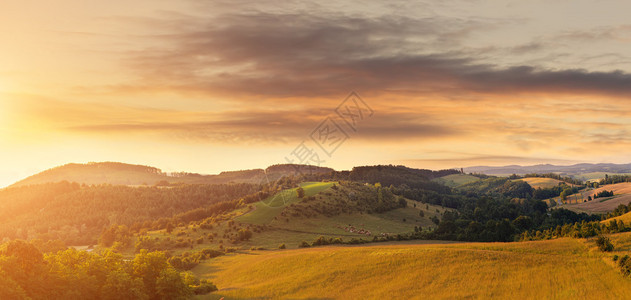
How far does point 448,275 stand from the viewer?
71.4 meters

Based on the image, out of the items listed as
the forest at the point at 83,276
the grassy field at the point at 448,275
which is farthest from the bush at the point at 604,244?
the forest at the point at 83,276

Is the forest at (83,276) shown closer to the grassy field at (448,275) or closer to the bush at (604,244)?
the grassy field at (448,275)

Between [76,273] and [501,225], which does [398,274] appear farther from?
[501,225]

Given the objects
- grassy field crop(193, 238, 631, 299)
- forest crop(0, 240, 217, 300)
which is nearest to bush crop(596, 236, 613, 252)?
grassy field crop(193, 238, 631, 299)

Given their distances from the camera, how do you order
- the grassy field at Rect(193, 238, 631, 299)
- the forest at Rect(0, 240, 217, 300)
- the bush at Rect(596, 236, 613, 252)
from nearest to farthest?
the forest at Rect(0, 240, 217, 300), the grassy field at Rect(193, 238, 631, 299), the bush at Rect(596, 236, 613, 252)

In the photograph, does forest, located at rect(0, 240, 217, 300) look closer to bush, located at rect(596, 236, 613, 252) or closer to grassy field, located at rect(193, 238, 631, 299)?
grassy field, located at rect(193, 238, 631, 299)

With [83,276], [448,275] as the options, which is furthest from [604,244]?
[83,276]

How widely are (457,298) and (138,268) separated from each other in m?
58.6

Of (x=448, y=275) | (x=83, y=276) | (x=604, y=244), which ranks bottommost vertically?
(x=448, y=275)

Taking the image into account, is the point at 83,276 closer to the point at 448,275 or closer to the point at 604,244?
the point at 448,275

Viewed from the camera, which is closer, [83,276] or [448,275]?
[83,276]

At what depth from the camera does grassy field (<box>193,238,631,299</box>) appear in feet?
201

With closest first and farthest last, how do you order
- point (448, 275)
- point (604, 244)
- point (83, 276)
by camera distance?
point (83, 276)
point (604, 244)
point (448, 275)

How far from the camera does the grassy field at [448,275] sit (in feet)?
201
